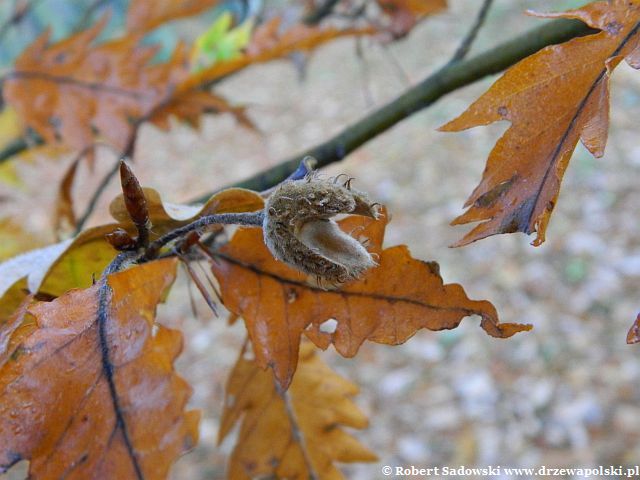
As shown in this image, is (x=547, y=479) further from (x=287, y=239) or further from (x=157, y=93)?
(x=287, y=239)

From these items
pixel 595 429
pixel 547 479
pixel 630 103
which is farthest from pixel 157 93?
pixel 630 103

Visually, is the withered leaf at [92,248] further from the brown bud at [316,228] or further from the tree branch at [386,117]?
the tree branch at [386,117]

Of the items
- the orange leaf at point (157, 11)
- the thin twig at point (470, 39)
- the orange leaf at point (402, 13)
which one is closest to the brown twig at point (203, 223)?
the thin twig at point (470, 39)

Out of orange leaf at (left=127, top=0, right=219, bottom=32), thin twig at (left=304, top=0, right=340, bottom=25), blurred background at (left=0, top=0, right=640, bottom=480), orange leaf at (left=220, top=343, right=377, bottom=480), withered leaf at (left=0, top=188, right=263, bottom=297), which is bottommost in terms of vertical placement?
blurred background at (left=0, top=0, right=640, bottom=480)

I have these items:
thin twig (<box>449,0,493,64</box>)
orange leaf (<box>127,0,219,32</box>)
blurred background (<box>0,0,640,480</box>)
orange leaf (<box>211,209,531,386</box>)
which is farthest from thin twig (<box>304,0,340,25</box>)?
orange leaf (<box>211,209,531,386</box>)

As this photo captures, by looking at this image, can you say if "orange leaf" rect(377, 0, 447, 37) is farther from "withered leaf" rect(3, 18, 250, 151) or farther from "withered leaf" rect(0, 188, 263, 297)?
"withered leaf" rect(0, 188, 263, 297)

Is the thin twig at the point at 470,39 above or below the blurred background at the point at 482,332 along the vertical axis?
above
